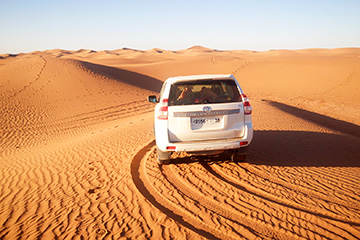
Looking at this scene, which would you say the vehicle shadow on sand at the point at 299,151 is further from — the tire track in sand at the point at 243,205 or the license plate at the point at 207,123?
the license plate at the point at 207,123

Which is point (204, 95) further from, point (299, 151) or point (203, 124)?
point (299, 151)

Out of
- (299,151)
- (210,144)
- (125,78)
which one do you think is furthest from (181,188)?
(125,78)

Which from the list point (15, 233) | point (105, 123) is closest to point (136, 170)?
point (15, 233)

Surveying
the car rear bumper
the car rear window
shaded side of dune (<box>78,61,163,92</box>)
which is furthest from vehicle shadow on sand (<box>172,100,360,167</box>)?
shaded side of dune (<box>78,61,163,92</box>)

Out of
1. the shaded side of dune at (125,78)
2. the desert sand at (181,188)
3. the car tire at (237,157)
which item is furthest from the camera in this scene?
the shaded side of dune at (125,78)

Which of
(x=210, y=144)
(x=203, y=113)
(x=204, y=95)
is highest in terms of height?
(x=204, y=95)

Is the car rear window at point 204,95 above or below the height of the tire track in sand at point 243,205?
above

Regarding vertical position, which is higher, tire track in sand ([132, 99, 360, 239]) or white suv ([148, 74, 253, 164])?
white suv ([148, 74, 253, 164])

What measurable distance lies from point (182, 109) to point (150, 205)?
165 cm

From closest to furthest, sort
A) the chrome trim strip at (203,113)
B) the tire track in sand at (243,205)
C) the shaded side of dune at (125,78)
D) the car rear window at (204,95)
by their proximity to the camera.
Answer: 1. the tire track in sand at (243,205)
2. the chrome trim strip at (203,113)
3. the car rear window at (204,95)
4. the shaded side of dune at (125,78)

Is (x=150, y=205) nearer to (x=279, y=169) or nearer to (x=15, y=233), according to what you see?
(x=15, y=233)

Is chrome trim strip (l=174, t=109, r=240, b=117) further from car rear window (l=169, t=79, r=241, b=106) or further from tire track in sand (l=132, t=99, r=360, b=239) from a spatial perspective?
tire track in sand (l=132, t=99, r=360, b=239)

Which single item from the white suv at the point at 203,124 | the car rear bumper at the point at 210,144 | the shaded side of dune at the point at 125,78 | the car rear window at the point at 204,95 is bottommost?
the shaded side of dune at the point at 125,78

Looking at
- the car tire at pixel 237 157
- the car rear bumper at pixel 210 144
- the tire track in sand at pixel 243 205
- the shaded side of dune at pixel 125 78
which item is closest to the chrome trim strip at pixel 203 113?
the car rear bumper at pixel 210 144
